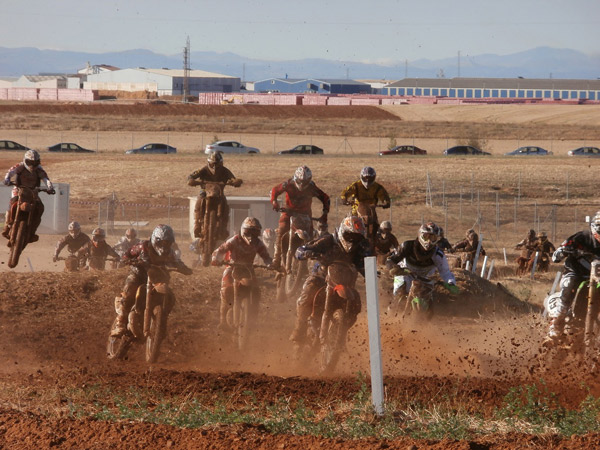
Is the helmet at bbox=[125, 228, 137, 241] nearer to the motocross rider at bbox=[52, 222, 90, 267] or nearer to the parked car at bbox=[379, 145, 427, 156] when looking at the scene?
the motocross rider at bbox=[52, 222, 90, 267]

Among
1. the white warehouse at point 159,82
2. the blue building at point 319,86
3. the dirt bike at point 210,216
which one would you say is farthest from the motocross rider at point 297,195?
the blue building at point 319,86

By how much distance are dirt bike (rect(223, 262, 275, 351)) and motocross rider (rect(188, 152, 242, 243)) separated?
13.1 ft

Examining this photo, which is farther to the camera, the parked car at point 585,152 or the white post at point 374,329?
the parked car at point 585,152

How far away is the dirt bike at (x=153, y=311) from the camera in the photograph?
1266 centimetres

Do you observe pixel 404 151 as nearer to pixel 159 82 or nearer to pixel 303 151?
pixel 303 151

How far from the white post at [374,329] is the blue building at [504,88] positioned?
132 m

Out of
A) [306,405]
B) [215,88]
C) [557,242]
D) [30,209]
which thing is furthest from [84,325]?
[215,88]

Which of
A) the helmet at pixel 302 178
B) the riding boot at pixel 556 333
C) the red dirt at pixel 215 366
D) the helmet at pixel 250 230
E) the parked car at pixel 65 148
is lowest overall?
the red dirt at pixel 215 366

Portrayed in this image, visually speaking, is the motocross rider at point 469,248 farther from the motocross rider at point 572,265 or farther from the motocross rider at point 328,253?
the motocross rider at point 328,253

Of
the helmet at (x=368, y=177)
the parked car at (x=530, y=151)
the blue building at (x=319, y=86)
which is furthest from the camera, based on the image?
the blue building at (x=319, y=86)

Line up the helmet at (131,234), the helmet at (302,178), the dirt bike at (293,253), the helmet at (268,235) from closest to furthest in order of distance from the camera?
the dirt bike at (293,253), the helmet at (302,178), the helmet at (268,235), the helmet at (131,234)

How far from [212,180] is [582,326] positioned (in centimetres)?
854

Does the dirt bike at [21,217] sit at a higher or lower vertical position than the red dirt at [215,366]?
higher

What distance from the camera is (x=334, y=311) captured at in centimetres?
1198
